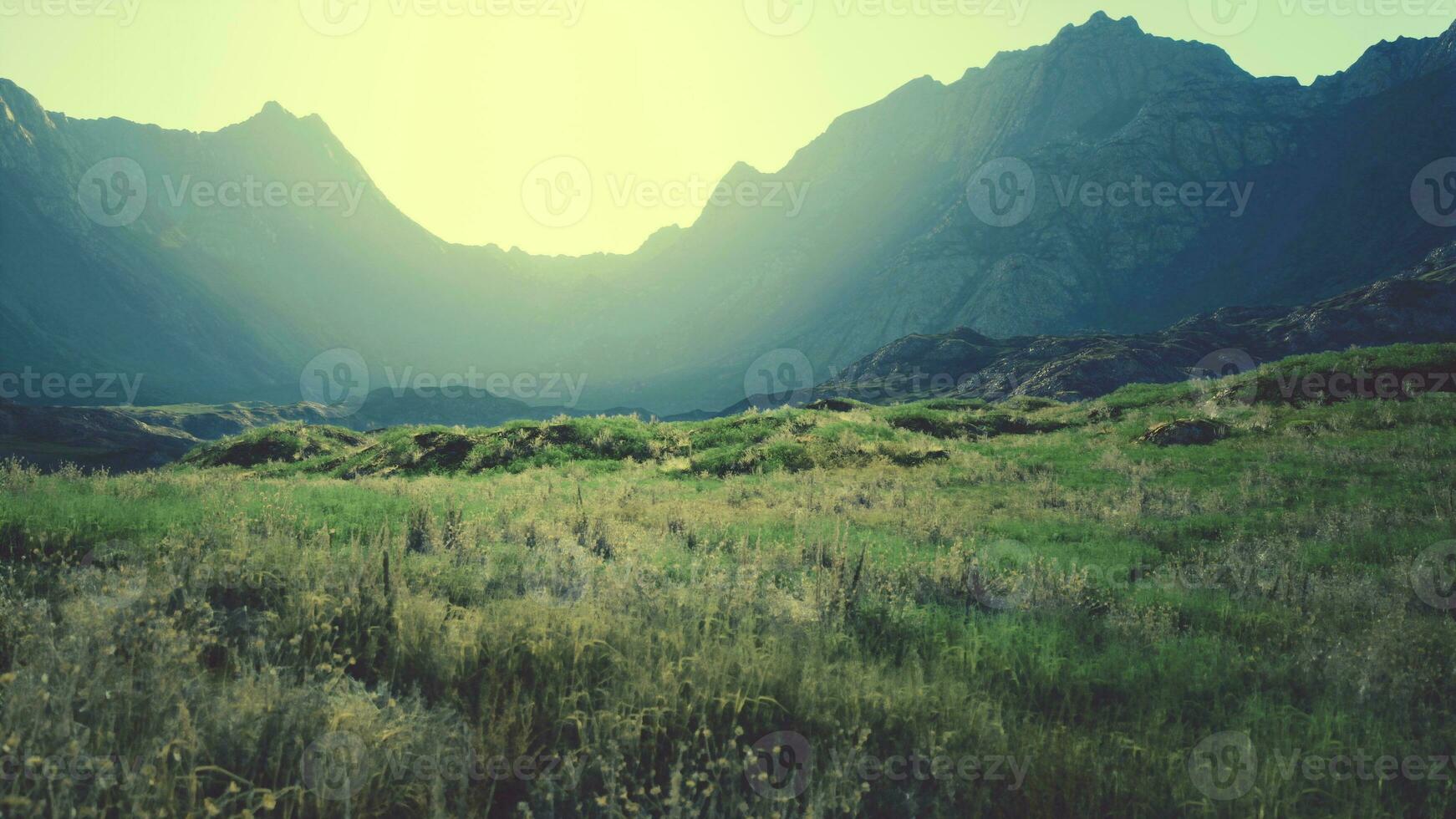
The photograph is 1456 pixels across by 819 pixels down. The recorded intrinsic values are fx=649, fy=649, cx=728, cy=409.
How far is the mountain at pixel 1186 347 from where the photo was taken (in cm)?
8825

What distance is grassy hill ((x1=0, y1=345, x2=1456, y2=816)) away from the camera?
12.3ft

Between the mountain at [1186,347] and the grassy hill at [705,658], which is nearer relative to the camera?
the grassy hill at [705,658]

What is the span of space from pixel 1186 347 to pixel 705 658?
122 meters

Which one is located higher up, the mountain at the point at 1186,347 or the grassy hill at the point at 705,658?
the mountain at the point at 1186,347

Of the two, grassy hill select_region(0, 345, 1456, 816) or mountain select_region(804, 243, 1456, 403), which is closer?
grassy hill select_region(0, 345, 1456, 816)

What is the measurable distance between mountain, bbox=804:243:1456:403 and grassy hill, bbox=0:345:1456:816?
233 feet

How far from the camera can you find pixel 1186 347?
337ft

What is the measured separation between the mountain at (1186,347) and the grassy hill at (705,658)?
2799 inches

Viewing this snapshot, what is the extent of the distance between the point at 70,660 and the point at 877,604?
621 cm

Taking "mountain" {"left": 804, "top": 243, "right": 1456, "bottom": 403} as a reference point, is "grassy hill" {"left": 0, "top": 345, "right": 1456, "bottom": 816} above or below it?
below

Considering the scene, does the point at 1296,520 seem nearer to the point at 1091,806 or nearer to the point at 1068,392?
Result: the point at 1091,806

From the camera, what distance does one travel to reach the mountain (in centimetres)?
8825

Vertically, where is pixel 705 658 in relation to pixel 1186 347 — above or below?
below

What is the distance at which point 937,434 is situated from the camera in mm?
27375
